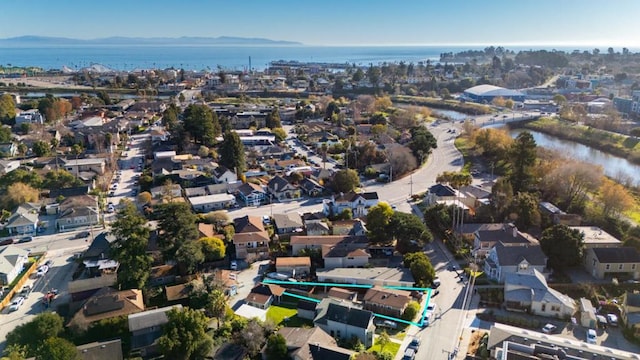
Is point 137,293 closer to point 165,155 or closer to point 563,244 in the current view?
point 563,244

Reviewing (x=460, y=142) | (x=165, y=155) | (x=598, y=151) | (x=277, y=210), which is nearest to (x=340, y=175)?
(x=277, y=210)

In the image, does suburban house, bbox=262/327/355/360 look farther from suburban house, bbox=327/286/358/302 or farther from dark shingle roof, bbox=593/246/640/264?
dark shingle roof, bbox=593/246/640/264

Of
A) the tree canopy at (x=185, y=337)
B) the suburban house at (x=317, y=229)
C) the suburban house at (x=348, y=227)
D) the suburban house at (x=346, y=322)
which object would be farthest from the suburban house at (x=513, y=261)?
the tree canopy at (x=185, y=337)

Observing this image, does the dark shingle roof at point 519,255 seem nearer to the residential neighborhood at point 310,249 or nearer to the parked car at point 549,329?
the residential neighborhood at point 310,249

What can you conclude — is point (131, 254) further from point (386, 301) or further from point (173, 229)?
point (386, 301)

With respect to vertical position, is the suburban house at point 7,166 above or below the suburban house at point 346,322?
above

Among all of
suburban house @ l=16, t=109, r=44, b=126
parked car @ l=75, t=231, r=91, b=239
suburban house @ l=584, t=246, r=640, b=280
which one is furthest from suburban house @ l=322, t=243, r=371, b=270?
suburban house @ l=16, t=109, r=44, b=126

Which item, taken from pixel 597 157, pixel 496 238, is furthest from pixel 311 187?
pixel 597 157
